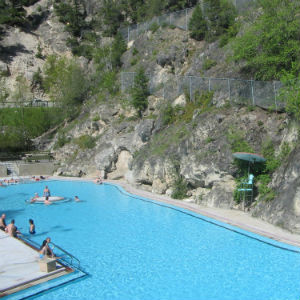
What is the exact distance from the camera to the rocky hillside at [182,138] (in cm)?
1537

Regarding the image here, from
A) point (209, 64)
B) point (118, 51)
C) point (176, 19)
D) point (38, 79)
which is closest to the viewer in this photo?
point (209, 64)

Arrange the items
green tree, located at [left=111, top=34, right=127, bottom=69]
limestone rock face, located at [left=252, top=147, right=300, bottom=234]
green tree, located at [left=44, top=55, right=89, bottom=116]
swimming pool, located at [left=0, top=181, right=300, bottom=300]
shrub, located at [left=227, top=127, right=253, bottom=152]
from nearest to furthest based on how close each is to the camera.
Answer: swimming pool, located at [left=0, top=181, right=300, bottom=300], limestone rock face, located at [left=252, top=147, right=300, bottom=234], shrub, located at [left=227, top=127, right=253, bottom=152], green tree, located at [left=111, top=34, right=127, bottom=69], green tree, located at [left=44, top=55, right=89, bottom=116]

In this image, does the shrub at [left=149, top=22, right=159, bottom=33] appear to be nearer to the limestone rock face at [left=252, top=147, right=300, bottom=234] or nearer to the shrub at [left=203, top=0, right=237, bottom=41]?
the shrub at [left=203, top=0, right=237, bottom=41]

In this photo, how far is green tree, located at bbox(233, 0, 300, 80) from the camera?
1856 centimetres

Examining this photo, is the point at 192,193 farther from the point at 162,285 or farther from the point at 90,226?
the point at 162,285

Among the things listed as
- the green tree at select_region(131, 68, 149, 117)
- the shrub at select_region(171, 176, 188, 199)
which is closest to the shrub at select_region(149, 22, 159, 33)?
the green tree at select_region(131, 68, 149, 117)

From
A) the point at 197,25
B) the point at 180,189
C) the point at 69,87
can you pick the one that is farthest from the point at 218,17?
the point at 69,87

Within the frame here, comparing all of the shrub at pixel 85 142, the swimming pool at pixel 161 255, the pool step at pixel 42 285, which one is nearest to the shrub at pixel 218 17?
the shrub at pixel 85 142

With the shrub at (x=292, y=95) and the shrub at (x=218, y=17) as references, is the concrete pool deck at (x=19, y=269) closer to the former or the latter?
the shrub at (x=292, y=95)

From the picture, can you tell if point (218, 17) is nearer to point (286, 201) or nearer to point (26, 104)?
point (286, 201)

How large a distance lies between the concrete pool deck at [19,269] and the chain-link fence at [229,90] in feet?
41.6

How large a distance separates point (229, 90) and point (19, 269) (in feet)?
47.5

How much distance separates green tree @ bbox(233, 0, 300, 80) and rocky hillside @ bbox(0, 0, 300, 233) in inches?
66.3

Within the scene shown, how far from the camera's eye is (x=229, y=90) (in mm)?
19719
